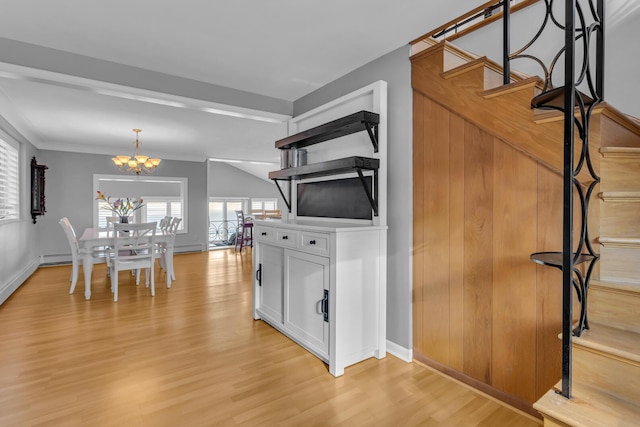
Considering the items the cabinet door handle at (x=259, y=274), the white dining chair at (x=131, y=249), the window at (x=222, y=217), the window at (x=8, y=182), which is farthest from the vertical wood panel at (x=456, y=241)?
the window at (x=222, y=217)

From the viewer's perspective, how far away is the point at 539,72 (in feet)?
8.08

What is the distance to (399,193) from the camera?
2506 mm

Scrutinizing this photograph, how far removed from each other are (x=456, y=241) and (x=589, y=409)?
1.17 m

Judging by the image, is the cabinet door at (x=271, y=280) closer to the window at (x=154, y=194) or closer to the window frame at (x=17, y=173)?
the window frame at (x=17, y=173)

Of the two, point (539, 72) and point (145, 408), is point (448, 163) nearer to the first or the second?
point (539, 72)

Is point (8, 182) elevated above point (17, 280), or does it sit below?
above

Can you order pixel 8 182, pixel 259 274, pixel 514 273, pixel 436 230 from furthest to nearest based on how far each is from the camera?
pixel 8 182, pixel 259 274, pixel 436 230, pixel 514 273

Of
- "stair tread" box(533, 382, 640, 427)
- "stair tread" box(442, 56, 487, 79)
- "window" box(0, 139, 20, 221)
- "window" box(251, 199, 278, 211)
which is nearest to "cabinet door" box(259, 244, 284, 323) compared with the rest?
"stair tread" box(442, 56, 487, 79)

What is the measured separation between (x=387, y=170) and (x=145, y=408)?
2.22 m

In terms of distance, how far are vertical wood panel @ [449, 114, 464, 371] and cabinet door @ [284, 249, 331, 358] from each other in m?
0.84

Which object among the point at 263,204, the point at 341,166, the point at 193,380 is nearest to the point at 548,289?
the point at 341,166

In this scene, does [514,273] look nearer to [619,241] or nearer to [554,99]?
[619,241]

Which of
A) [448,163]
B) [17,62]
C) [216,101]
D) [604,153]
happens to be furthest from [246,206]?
[604,153]

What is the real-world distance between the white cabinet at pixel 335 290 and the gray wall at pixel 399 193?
0.09m
